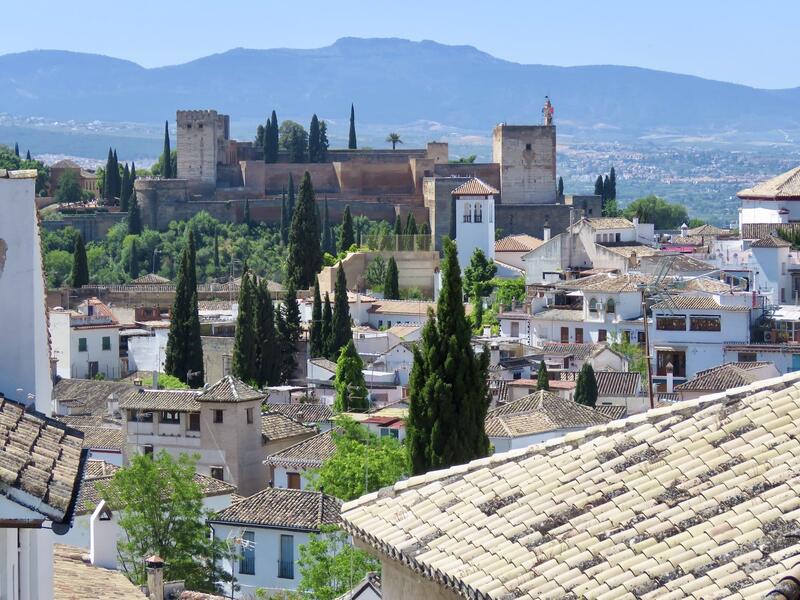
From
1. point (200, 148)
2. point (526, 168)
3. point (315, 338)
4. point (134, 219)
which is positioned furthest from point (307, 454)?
point (200, 148)

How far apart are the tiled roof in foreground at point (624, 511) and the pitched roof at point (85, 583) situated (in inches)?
85.7

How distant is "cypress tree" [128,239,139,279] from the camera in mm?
87938

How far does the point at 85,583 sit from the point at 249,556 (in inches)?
684

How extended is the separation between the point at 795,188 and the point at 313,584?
1820 inches

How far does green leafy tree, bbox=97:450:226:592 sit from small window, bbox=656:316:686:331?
2224 cm

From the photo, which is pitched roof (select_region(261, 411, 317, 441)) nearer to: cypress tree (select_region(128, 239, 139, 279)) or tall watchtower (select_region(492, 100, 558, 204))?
cypress tree (select_region(128, 239, 139, 279))

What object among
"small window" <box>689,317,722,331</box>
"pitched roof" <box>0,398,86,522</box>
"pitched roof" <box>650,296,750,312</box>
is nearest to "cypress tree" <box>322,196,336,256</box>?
"pitched roof" <box>650,296,750,312</box>

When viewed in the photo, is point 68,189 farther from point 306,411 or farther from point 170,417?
point 170,417

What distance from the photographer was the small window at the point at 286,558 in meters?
27.7

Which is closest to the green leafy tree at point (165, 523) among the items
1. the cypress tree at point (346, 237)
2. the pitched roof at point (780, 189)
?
the pitched roof at point (780, 189)

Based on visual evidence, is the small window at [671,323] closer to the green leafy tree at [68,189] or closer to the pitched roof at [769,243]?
the pitched roof at [769,243]

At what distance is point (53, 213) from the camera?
96.1 m

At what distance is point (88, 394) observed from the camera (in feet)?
157

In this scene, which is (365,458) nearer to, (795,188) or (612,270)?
(612,270)
